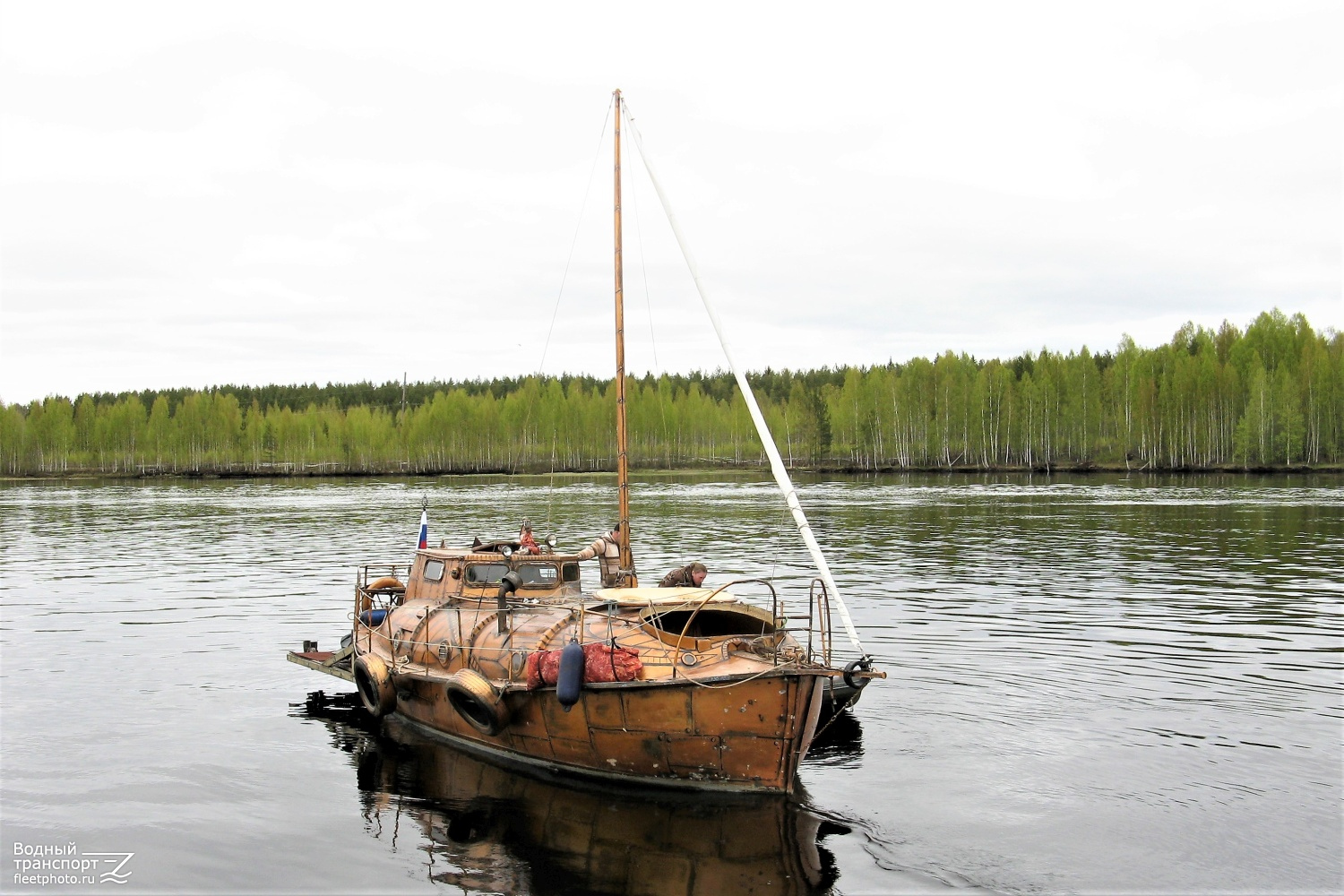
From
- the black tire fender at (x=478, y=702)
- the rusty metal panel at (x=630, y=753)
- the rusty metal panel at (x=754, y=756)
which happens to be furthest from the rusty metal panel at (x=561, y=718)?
the rusty metal panel at (x=754, y=756)

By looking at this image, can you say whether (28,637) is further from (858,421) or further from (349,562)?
(858,421)

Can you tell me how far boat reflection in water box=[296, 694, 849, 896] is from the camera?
13977mm

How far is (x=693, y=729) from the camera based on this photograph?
15.8 meters

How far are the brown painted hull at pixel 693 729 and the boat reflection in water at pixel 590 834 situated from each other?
364 mm

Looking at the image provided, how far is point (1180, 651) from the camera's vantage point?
1008 inches

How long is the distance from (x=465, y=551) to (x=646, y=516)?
4537cm

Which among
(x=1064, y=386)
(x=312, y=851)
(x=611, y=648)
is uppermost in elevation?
(x=1064, y=386)

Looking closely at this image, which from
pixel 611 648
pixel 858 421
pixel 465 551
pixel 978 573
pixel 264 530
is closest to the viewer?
pixel 611 648

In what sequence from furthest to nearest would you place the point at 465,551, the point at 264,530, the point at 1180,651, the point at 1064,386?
the point at 1064,386, the point at 264,530, the point at 1180,651, the point at 465,551

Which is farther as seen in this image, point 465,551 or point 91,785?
point 465,551

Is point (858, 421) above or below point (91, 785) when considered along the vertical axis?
above

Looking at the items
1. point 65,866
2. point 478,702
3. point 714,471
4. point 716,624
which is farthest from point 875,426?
point 65,866

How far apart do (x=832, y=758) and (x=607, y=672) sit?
511 centimetres

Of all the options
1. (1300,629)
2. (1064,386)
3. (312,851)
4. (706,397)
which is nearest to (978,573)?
(1300,629)
